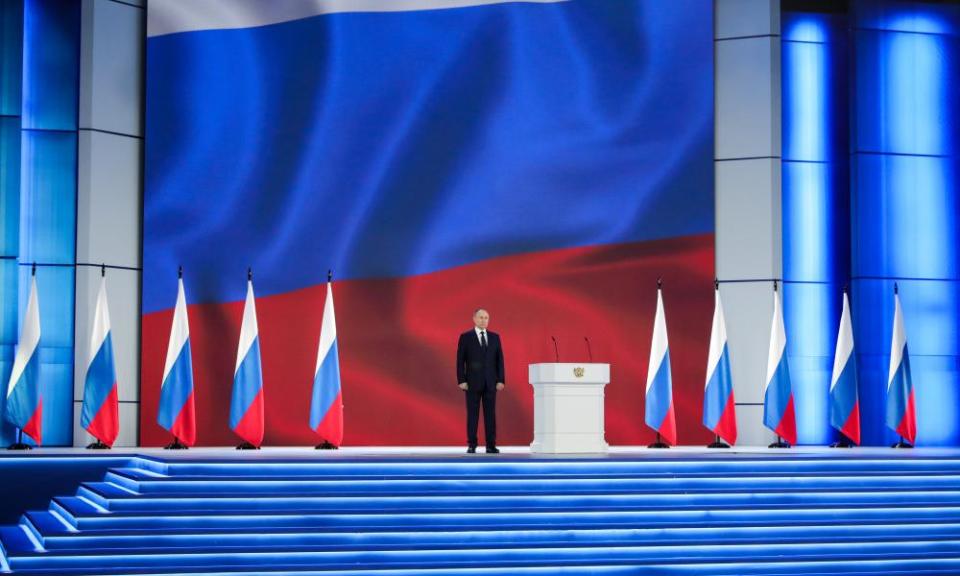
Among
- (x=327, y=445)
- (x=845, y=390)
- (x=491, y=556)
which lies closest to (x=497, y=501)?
(x=491, y=556)

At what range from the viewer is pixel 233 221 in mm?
13820

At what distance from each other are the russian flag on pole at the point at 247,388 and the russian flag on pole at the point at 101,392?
1258mm

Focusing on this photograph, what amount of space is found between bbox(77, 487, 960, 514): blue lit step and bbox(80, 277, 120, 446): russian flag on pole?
136 inches

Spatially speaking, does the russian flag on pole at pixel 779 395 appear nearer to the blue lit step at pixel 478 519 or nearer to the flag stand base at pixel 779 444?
the flag stand base at pixel 779 444

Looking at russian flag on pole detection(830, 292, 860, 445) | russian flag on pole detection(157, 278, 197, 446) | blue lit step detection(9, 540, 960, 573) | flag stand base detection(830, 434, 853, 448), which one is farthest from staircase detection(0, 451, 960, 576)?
flag stand base detection(830, 434, 853, 448)

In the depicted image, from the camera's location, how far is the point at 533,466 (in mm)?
8953

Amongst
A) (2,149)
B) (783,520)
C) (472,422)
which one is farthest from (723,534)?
(2,149)

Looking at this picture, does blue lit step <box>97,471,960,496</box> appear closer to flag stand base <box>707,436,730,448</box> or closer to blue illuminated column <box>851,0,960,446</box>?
flag stand base <box>707,436,730,448</box>

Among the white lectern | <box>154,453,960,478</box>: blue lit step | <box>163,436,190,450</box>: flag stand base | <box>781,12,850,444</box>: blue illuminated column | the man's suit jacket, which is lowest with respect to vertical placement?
<box>163,436,190,450</box>: flag stand base

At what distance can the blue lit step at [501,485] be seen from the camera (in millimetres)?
8344

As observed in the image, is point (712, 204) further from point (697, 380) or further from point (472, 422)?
point (472, 422)

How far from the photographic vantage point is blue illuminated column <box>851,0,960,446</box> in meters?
14.6

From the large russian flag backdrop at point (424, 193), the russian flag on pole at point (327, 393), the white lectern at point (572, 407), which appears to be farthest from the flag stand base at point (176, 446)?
the white lectern at point (572, 407)

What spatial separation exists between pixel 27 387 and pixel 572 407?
5.73 m
